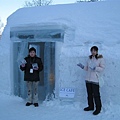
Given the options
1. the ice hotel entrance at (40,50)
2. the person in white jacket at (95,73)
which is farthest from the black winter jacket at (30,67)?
the person in white jacket at (95,73)

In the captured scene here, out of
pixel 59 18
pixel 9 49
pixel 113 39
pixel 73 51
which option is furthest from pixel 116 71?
pixel 9 49

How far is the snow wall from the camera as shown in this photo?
18.6 ft

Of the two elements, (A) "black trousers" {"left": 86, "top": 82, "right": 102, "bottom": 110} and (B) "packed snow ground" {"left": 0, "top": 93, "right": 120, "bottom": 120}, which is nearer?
(B) "packed snow ground" {"left": 0, "top": 93, "right": 120, "bottom": 120}

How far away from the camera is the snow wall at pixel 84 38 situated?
18.6 ft

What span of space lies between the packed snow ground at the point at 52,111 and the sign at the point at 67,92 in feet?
0.74

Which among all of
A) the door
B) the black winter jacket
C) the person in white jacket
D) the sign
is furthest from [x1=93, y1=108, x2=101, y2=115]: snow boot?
the black winter jacket

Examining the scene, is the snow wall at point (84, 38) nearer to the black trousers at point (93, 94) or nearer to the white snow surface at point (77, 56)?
the white snow surface at point (77, 56)

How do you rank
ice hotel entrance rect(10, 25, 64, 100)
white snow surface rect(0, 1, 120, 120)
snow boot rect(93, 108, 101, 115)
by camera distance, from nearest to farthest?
snow boot rect(93, 108, 101, 115) → white snow surface rect(0, 1, 120, 120) → ice hotel entrance rect(10, 25, 64, 100)

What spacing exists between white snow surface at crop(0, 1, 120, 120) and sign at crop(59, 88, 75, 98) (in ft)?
0.47

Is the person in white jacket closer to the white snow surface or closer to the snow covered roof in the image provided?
the white snow surface

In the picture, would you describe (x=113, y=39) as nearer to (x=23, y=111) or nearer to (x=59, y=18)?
(x=59, y=18)

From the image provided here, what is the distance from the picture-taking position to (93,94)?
5.38 metres

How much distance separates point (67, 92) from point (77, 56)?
0.98m

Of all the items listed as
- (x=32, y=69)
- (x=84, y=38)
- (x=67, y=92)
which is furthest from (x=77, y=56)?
A: (x=32, y=69)
